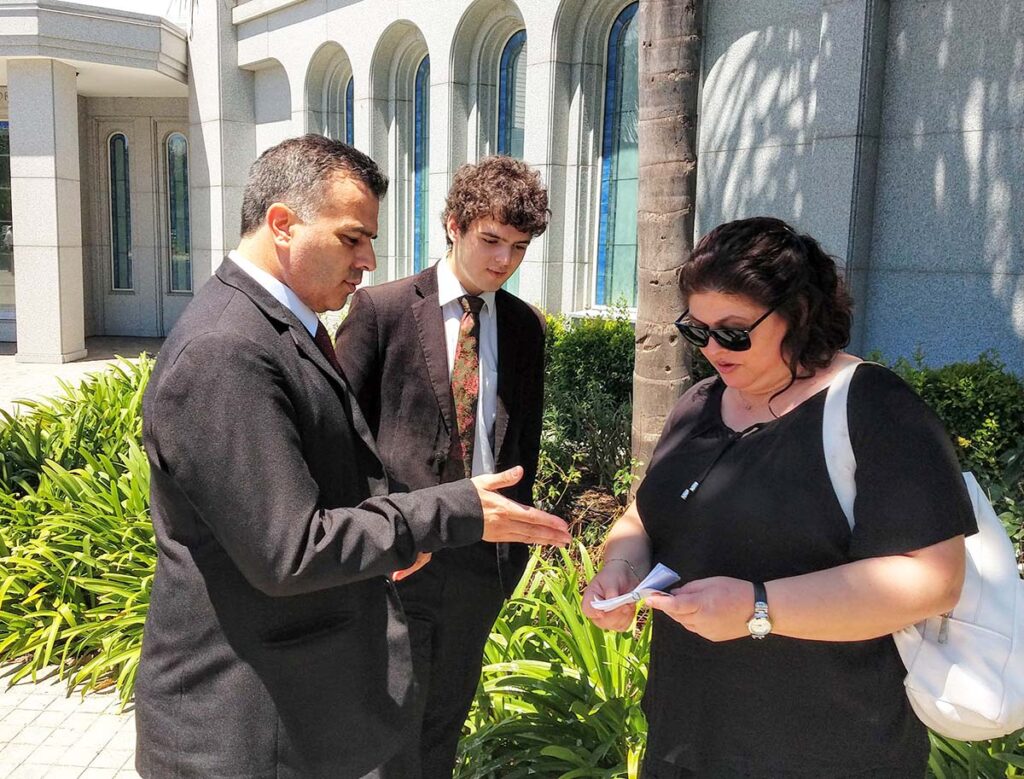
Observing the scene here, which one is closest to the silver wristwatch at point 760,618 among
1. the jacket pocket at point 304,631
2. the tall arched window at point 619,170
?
the jacket pocket at point 304,631

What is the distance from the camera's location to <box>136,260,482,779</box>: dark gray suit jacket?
1.70 m

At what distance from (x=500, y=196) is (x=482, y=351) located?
1.70ft

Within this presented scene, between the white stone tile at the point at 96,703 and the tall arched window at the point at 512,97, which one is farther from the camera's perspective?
the tall arched window at the point at 512,97

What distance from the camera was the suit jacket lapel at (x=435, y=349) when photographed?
286cm

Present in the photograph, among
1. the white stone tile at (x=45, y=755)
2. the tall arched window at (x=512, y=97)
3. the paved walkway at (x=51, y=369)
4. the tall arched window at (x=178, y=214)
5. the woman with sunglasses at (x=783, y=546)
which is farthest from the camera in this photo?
the tall arched window at (x=178, y=214)

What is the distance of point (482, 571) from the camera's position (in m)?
2.84

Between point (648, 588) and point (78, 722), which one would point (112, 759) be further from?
point (648, 588)

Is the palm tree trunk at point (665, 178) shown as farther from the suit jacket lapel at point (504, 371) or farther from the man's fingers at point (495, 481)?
the man's fingers at point (495, 481)

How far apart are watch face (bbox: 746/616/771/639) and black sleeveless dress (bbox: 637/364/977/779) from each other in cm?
15

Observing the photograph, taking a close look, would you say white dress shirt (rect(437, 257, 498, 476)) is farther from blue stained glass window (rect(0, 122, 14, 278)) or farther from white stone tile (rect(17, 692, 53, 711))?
blue stained glass window (rect(0, 122, 14, 278))

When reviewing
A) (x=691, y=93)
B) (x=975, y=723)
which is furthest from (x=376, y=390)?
(x=691, y=93)

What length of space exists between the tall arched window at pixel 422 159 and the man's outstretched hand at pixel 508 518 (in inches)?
400

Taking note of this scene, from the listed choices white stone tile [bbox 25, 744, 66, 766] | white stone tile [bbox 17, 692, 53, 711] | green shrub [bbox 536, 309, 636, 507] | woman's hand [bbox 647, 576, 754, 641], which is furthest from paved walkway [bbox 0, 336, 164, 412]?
woman's hand [bbox 647, 576, 754, 641]

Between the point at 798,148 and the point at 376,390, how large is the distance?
5.21 meters
